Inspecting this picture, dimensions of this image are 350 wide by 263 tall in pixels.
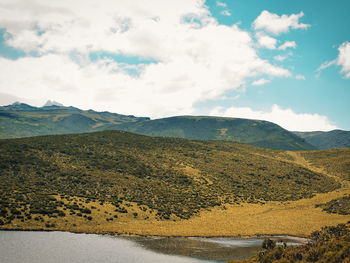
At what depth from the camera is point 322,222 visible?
50.2 m

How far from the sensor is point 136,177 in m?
72.2

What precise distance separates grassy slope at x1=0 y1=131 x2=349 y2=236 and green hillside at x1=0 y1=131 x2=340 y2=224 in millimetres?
221

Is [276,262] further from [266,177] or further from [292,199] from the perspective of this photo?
[266,177]

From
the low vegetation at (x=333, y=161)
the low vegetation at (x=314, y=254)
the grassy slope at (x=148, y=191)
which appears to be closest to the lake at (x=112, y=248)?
the grassy slope at (x=148, y=191)

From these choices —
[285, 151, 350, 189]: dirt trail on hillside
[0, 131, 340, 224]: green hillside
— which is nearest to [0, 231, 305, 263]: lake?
[0, 131, 340, 224]: green hillside

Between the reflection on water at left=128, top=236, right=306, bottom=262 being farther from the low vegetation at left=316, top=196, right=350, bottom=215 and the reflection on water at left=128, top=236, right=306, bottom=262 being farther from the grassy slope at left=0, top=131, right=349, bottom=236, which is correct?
the low vegetation at left=316, top=196, right=350, bottom=215

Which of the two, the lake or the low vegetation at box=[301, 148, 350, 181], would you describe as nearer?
the lake

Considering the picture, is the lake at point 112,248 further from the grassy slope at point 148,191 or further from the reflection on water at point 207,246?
the grassy slope at point 148,191

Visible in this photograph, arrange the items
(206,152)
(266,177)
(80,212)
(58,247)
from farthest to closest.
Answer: (206,152) → (266,177) → (80,212) → (58,247)

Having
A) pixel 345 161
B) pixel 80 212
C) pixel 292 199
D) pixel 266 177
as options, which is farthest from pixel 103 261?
pixel 345 161

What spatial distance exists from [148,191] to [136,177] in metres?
10.5

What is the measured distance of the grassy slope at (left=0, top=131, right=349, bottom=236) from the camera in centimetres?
4297

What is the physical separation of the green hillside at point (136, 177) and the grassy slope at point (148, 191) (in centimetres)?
22

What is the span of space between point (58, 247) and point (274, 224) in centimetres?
3993
